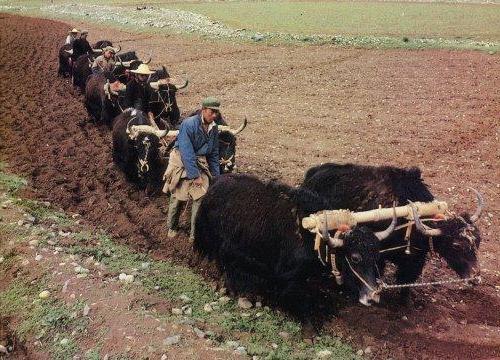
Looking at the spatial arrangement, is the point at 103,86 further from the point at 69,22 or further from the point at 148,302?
the point at 69,22

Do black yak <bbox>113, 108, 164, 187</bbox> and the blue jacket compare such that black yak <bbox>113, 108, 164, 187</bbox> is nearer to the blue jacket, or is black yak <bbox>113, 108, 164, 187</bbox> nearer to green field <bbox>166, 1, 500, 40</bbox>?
the blue jacket

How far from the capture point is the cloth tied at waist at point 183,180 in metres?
6.75

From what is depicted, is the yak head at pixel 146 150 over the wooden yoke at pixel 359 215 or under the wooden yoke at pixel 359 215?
under

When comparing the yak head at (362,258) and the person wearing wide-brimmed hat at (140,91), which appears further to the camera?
the person wearing wide-brimmed hat at (140,91)

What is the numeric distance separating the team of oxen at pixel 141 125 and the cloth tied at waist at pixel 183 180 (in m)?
1.04

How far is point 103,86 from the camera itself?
448 inches

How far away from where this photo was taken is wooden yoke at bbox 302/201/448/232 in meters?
4.98

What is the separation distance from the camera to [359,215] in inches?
202

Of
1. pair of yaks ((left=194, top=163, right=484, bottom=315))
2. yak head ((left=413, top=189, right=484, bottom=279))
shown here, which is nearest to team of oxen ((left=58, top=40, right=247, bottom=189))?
pair of yaks ((left=194, top=163, right=484, bottom=315))

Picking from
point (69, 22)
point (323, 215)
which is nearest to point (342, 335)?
point (323, 215)

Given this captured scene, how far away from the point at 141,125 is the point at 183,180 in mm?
1971

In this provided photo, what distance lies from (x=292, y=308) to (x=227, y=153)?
3110 mm

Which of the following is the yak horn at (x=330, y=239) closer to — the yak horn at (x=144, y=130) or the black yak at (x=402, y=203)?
the black yak at (x=402, y=203)

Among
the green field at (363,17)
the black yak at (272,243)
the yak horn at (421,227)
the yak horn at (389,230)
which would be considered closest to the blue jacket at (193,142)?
the black yak at (272,243)
